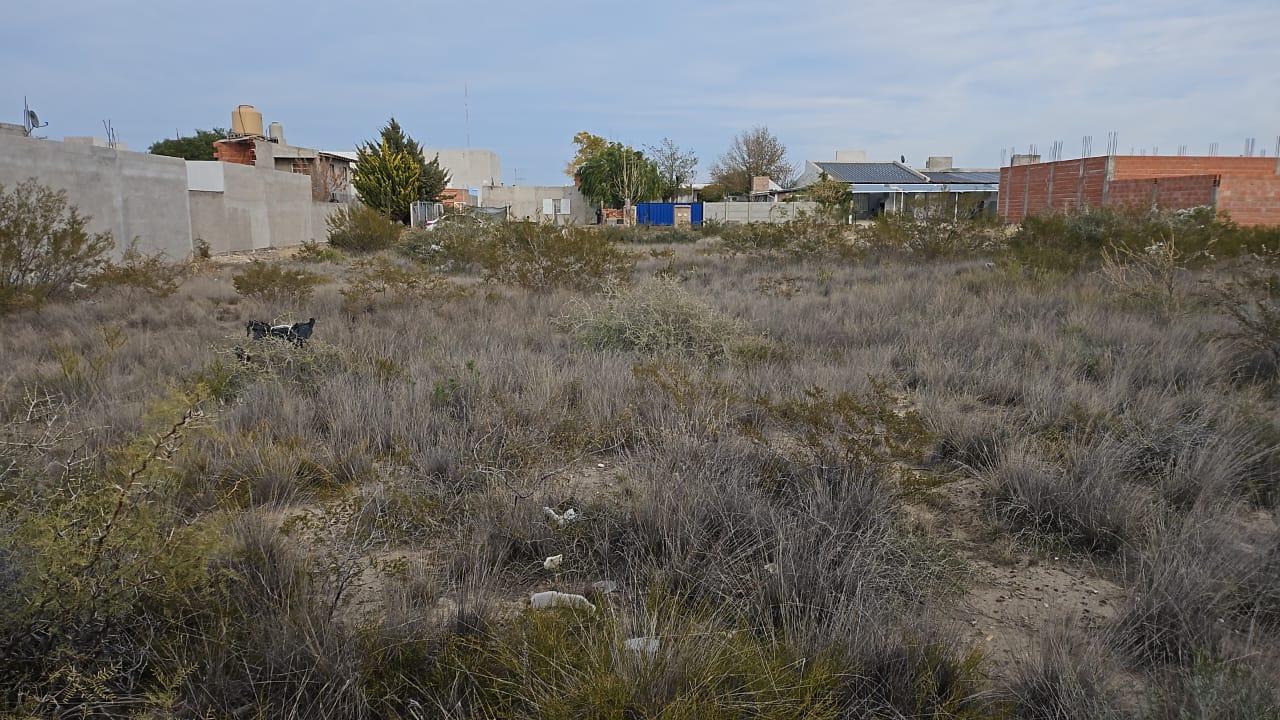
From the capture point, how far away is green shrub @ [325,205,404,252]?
20.3m

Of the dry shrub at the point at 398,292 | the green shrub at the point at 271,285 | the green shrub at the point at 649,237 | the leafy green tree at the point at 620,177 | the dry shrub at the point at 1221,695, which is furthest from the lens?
the leafy green tree at the point at 620,177

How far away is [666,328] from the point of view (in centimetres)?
666

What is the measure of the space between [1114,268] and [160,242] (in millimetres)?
18718

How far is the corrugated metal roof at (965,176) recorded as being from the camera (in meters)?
49.3

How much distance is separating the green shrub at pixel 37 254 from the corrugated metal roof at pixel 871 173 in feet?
140

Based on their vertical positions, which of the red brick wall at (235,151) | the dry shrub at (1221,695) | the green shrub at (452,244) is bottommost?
the dry shrub at (1221,695)

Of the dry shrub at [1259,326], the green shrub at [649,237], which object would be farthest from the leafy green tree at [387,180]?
the dry shrub at [1259,326]

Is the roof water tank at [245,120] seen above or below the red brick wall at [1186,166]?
above

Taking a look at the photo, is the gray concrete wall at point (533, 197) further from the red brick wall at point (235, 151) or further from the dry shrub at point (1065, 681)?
the dry shrub at point (1065, 681)

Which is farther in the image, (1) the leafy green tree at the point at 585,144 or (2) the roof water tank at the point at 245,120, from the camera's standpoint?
(1) the leafy green tree at the point at 585,144

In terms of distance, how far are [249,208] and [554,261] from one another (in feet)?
48.7


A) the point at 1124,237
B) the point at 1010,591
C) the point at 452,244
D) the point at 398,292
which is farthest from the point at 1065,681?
the point at 452,244

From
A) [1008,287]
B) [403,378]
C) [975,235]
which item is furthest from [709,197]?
[403,378]

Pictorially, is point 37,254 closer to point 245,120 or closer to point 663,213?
point 245,120
